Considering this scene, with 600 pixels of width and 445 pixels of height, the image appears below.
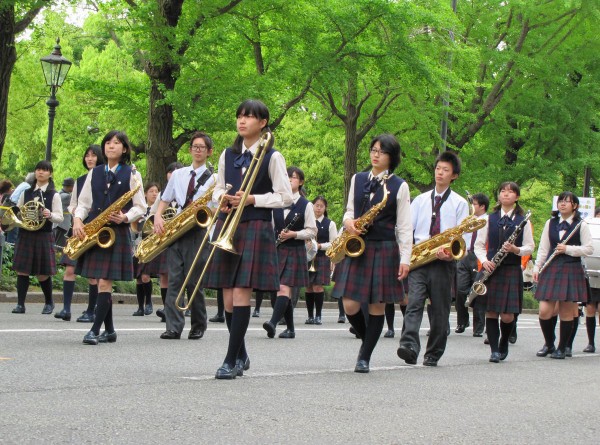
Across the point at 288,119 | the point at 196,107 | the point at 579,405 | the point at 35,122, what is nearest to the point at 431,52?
the point at 196,107

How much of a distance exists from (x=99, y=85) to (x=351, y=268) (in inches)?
576

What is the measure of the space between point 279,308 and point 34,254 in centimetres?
333

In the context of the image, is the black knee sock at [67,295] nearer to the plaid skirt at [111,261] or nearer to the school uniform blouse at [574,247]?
the plaid skirt at [111,261]

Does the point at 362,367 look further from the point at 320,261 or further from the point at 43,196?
the point at 320,261

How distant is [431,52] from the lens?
2870 centimetres

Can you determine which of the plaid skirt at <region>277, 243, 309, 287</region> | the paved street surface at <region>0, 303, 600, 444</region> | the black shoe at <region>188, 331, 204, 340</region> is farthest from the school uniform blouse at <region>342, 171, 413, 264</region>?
the plaid skirt at <region>277, 243, 309, 287</region>

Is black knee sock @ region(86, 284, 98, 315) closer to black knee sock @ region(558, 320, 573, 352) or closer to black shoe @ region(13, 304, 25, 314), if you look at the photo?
black shoe @ region(13, 304, 25, 314)

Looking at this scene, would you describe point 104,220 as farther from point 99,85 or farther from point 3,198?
point 99,85

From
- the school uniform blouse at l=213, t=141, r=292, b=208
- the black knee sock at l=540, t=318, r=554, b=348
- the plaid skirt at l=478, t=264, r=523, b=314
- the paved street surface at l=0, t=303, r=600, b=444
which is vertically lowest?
the paved street surface at l=0, t=303, r=600, b=444

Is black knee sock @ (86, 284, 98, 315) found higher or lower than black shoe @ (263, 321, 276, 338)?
higher

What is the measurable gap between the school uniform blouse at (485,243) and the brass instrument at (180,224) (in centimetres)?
290

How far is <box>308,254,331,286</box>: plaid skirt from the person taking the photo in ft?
56.6

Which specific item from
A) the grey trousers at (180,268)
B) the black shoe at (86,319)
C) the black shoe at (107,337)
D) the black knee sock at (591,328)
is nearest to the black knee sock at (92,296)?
the black shoe at (86,319)

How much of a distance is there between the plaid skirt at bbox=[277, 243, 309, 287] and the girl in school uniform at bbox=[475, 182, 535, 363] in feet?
8.52
